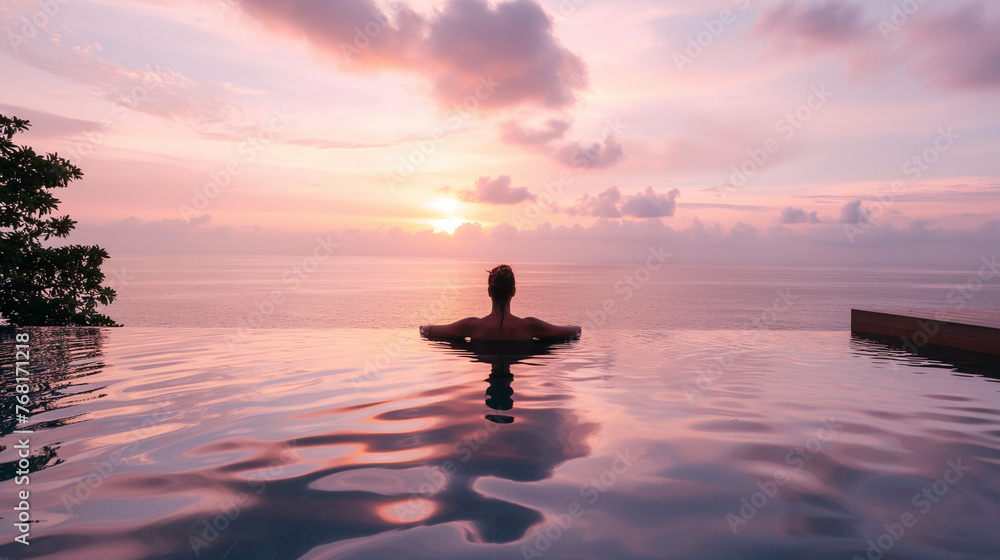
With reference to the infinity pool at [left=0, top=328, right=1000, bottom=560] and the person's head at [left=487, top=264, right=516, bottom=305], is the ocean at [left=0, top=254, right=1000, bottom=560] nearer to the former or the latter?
the infinity pool at [left=0, top=328, right=1000, bottom=560]

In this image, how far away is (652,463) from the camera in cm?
399

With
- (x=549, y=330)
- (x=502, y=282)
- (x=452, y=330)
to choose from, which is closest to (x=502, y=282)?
(x=502, y=282)

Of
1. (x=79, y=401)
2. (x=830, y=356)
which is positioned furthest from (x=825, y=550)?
(x=830, y=356)

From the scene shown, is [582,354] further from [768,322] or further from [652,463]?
[768,322]

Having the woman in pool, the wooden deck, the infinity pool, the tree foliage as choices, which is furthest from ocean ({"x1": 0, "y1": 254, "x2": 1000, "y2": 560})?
the tree foliage

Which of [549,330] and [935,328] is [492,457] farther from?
[935,328]

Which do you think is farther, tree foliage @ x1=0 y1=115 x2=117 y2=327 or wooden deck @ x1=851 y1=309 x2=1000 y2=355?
tree foliage @ x1=0 y1=115 x2=117 y2=327

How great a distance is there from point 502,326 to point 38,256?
50.8ft

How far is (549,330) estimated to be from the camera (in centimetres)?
1080

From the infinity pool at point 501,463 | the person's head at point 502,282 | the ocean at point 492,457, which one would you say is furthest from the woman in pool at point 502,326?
the infinity pool at point 501,463

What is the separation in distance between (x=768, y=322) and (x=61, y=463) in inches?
2493

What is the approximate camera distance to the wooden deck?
1034 cm

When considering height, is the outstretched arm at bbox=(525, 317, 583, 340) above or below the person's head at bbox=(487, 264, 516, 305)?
below

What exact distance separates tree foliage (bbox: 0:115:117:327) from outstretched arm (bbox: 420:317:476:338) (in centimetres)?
1244
